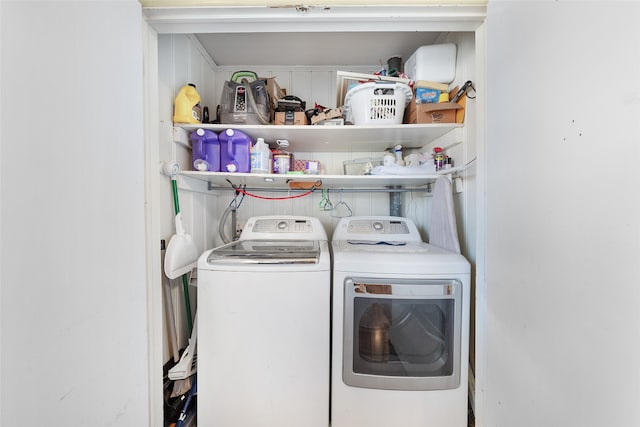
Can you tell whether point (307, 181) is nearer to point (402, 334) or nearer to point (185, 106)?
point (185, 106)

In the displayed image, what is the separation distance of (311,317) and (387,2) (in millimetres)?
1433

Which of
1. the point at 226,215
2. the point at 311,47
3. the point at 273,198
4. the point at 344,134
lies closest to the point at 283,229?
the point at 273,198

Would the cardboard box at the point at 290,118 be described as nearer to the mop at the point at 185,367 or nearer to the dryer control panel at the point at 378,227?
the dryer control panel at the point at 378,227

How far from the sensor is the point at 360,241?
60.8 inches

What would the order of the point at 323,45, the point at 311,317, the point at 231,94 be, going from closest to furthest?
the point at 311,317 → the point at 231,94 → the point at 323,45

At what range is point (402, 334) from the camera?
1.12m

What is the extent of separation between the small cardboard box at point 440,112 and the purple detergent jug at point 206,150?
1.26 meters
